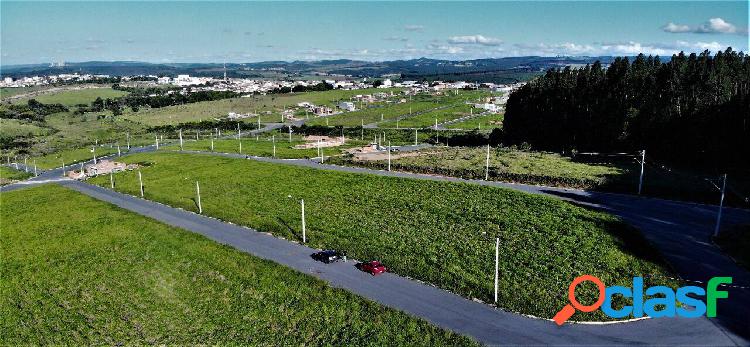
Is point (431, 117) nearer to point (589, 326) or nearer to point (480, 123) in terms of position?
point (480, 123)

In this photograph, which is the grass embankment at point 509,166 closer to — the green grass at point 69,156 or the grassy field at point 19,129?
the green grass at point 69,156

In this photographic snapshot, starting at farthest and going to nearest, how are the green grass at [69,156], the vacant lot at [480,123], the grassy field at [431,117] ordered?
the grassy field at [431,117], the vacant lot at [480,123], the green grass at [69,156]

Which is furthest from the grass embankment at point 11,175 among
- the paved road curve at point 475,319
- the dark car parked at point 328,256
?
the dark car parked at point 328,256

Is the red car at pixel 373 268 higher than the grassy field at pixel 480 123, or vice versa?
the grassy field at pixel 480 123

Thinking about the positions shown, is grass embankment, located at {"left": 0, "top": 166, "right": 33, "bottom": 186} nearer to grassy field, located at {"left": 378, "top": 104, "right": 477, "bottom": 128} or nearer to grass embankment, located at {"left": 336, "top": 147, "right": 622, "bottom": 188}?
grass embankment, located at {"left": 336, "top": 147, "right": 622, "bottom": 188}

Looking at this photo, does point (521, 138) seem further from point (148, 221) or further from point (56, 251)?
point (56, 251)

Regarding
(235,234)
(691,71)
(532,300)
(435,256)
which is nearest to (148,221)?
(235,234)

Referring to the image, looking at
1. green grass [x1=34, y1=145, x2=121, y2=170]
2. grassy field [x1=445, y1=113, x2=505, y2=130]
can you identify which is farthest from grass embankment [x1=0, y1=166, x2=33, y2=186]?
grassy field [x1=445, y1=113, x2=505, y2=130]
